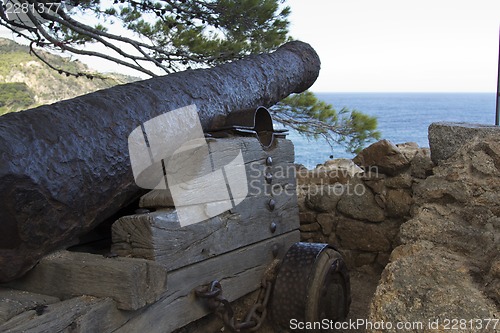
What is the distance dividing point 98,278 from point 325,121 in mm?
4192

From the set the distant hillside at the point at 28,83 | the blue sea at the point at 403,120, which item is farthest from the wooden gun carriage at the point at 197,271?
the distant hillside at the point at 28,83

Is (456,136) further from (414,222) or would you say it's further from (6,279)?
(6,279)

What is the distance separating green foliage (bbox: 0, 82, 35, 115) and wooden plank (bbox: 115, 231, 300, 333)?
7.38 m

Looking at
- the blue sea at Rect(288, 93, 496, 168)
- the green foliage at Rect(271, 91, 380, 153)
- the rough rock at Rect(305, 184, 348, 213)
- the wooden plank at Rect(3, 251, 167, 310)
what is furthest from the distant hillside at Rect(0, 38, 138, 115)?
the wooden plank at Rect(3, 251, 167, 310)

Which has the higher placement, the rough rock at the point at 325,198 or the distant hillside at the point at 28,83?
the distant hillside at the point at 28,83

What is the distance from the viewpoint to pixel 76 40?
15.7 feet

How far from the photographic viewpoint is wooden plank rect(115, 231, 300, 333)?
192cm

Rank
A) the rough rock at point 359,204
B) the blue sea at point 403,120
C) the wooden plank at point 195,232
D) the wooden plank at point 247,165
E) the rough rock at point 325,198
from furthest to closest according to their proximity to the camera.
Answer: the blue sea at point 403,120 < the rough rock at point 325,198 < the rough rock at point 359,204 < the wooden plank at point 247,165 < the wooden plank at point 195,232

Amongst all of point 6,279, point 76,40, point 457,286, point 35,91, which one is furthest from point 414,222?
point 35,91

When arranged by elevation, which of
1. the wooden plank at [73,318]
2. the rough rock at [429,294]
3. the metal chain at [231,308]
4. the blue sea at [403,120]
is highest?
the rough rock at [429,294]

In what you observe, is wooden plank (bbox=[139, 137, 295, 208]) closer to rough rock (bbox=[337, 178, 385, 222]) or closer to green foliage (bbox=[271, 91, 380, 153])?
rough rock (bbox=[337, 178, 385, 222])

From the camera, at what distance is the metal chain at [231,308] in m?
2.13

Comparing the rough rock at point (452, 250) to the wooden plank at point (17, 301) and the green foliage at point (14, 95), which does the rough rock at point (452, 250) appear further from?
the green foliage at point (14, 95)

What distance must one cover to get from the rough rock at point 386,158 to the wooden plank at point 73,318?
2.03 metres
